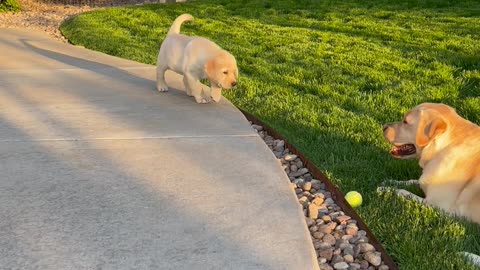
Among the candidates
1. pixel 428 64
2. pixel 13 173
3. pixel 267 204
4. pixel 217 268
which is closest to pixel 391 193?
pixel 267 204

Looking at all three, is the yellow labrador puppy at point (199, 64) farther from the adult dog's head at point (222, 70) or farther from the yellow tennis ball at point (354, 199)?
the yellow tennis ball at point (354, 199)

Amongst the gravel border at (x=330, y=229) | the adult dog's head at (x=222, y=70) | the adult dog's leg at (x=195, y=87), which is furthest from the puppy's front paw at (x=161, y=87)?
the gravel border at (x=330, y=229)

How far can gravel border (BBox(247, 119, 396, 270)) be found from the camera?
323 centimetres

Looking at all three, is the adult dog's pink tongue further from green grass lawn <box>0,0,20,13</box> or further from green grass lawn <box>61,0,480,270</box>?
green grass lawn <box>0,0,20,13</box>

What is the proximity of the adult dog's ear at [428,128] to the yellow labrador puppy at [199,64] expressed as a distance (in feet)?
7.47

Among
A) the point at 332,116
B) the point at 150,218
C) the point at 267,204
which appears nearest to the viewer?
the point at 150,218

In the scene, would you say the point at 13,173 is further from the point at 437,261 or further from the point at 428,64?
the point at 428,64

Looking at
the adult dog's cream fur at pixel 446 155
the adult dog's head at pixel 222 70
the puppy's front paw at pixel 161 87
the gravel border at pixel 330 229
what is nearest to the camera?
the gravel border at pixel 330 229

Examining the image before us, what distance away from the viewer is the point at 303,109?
606 cm

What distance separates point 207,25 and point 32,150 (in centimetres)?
772

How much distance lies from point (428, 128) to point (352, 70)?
384 cm

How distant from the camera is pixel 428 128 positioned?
4.08m

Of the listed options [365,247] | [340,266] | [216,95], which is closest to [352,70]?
[216,95]

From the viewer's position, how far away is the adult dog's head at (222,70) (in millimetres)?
5882
